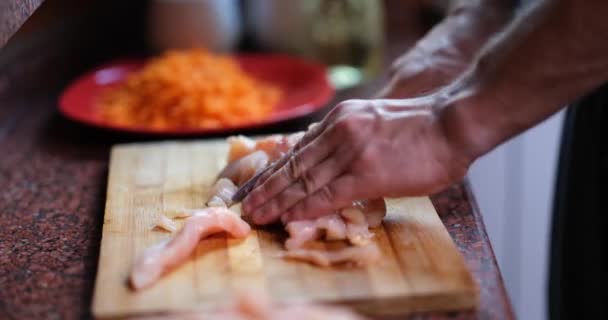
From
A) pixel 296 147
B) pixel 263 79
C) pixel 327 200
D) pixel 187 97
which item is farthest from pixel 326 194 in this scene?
pixel 263 79

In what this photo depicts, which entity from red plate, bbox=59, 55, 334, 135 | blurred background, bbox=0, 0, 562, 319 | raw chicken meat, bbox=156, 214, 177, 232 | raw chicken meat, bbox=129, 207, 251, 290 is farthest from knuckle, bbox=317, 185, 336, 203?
blurred background, bbox=0, 0, 562, 319

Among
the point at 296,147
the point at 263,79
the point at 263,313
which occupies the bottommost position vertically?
the point at 263,313

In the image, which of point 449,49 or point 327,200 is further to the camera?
point 449,49

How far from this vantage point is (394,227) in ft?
4.20

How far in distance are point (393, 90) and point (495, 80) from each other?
15.9 inches

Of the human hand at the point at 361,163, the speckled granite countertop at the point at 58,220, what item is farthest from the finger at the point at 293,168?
the speckled granite countertop at the point at 58,220

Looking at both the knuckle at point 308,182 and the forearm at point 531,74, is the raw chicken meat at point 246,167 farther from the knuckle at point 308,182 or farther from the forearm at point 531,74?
the forearm at point 531,74

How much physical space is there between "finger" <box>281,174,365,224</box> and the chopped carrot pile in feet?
1.82

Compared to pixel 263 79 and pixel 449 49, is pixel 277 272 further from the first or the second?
pixel 263 79

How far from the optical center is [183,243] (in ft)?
3.87

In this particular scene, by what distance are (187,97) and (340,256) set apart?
0.76 metres

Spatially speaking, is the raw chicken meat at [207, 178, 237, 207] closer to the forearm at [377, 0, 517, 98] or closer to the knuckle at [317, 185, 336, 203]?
the knuckle at [317, 185, 336, 203]

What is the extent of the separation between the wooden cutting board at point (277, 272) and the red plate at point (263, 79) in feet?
1.22

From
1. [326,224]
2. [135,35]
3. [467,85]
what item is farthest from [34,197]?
[135,35]
